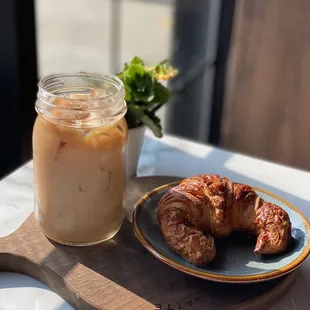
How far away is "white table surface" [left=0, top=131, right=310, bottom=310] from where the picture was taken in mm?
650

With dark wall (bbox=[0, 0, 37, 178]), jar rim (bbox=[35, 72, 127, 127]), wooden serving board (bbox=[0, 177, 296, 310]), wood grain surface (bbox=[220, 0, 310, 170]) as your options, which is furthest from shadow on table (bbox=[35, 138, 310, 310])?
wood grain surface (bbox=[220, 0, 310, 170])

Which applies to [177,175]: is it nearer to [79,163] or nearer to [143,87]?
[143,87]

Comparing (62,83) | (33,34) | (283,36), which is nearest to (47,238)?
(62,83)

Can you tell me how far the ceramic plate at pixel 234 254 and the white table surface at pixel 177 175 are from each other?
49 mm

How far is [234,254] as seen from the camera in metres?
0.67

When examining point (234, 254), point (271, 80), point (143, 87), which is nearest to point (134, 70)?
point (143, 87)

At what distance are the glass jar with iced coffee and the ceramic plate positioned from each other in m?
0.05

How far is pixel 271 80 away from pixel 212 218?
3.71 ft

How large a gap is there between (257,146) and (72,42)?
51.5 inches

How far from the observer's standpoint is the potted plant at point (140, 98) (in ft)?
2.72

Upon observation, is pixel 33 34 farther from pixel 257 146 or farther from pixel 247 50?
pixel 257 146

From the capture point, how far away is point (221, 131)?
6.33ft

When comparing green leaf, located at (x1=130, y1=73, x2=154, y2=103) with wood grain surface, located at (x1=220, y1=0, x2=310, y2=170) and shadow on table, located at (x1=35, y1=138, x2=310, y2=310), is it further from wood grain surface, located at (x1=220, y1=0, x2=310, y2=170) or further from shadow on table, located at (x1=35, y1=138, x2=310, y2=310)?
wood grain surface, located at (x1=220, y1=0, x2=310, y2=170)

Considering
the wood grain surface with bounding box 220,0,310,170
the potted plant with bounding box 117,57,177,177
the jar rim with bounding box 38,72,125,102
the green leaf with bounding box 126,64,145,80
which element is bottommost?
the wood grain surface with bounding box 220,0,310,170
